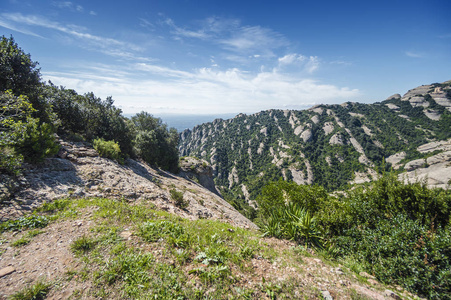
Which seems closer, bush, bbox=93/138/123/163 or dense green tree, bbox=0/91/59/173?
dense green tree, bbox=0/91/59/173

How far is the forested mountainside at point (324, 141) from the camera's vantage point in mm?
92938

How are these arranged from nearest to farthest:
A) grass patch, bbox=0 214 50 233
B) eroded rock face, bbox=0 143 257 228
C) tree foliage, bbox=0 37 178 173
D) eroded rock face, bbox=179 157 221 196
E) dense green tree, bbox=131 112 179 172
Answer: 1. grass patch, bbox=0 214 50 233
2. eroded rock face, bbox=0 143 257 228
3. tree foliage, bbox=0 37 178 173
4. dense green tree, bbox=131 112 179 172
5. eroded rock face, bbox=179 157 221 196

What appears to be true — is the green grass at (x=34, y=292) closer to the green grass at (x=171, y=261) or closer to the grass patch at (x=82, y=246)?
the green grass at (x=171, y=261)

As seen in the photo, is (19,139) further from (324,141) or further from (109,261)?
(324,141)

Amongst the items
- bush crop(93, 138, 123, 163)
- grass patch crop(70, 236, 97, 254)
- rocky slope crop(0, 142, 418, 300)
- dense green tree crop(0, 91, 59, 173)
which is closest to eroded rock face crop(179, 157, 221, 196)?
bush crop(93, 138, 123, 163)

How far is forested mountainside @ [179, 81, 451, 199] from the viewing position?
92.9 metres

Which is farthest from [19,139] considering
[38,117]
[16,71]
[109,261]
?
[16,71]

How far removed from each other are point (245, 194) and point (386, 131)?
10656 cm

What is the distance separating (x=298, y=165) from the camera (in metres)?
98.8

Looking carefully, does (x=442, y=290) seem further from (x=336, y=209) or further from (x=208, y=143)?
(x=208, y=143)

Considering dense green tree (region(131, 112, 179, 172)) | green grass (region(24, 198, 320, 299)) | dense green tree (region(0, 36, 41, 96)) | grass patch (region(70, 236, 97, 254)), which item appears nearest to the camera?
green grass (region(24, 198, 320, 299))

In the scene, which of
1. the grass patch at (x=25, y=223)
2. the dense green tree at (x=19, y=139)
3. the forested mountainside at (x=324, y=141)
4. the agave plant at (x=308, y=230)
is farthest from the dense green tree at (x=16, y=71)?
the forested mountainside at (x=324, y=141)

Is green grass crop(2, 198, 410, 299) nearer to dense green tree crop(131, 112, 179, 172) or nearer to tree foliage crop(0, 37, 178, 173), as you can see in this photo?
tree foliage crop(0, 37, 178, 173)

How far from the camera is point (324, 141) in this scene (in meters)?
113
